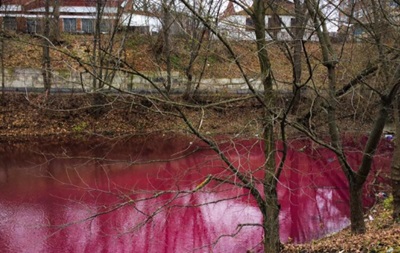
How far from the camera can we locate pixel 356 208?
679 cm

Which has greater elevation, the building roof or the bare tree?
the building roof

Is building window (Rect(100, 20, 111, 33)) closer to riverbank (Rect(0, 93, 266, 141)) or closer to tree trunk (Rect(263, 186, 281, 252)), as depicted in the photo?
riverbank (Rect(0, 93, 266, 141))

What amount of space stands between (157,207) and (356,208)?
4.68 meters

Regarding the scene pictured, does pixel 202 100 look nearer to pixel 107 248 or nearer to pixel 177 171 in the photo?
pixel 177 171

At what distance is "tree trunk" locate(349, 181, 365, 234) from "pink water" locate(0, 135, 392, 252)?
3.39 ft

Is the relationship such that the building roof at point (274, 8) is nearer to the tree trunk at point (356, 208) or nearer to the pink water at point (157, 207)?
the pink water at point (157, 207)

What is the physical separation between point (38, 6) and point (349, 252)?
22.1 meters

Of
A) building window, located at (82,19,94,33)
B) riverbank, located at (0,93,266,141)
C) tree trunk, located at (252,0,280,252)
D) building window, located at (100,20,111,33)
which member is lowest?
riverbank, located at (0,93,266,141)

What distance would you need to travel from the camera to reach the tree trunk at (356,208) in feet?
21.7

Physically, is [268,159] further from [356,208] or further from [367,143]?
[356,208]

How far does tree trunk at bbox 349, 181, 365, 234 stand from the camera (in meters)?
6.62

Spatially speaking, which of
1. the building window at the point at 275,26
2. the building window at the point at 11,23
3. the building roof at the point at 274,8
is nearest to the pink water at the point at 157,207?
the building window at the point at 275,26

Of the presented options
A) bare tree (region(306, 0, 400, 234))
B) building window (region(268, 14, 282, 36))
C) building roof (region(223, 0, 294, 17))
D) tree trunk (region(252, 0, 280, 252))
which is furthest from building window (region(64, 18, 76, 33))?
tree trunk (region(252, 0, 280, 252))

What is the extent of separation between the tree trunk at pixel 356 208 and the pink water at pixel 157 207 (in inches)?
40.7
